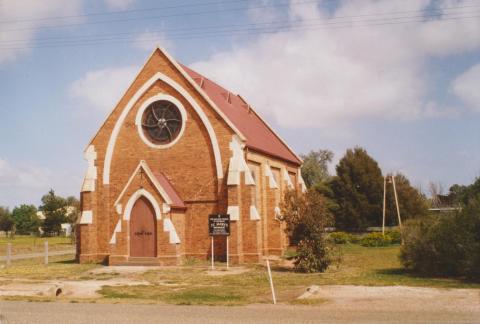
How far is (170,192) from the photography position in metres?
26.8

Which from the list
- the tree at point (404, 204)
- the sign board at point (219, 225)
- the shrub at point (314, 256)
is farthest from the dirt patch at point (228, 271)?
the tree at point (404, 204)

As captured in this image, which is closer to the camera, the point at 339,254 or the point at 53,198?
the point at 339,254

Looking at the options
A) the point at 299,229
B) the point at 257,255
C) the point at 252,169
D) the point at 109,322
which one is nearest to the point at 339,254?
the point at 299,229

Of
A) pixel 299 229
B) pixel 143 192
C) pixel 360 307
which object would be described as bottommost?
pixel 360 307

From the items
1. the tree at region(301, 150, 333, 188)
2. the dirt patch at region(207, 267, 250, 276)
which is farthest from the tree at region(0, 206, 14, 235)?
the dirt patch at region(207, 267, 250, 276)

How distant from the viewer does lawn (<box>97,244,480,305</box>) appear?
48.1 feet

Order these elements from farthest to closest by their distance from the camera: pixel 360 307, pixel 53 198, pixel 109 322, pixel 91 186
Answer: pixel 53 198, pixel 91 186, pixel 360 307, pixel 109 322

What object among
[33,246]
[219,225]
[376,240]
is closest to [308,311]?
[219,225]

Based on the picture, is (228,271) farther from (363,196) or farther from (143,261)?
(363,196)

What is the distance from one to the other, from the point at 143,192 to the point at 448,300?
16469 mm

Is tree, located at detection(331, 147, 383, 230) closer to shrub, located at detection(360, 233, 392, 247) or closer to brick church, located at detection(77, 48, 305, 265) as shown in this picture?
shrub, located at detection(360, 233, 392, 247)

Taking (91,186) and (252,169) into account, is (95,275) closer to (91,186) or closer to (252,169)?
(91,186)

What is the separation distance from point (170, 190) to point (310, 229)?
8.82m

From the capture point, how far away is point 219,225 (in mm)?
25234
